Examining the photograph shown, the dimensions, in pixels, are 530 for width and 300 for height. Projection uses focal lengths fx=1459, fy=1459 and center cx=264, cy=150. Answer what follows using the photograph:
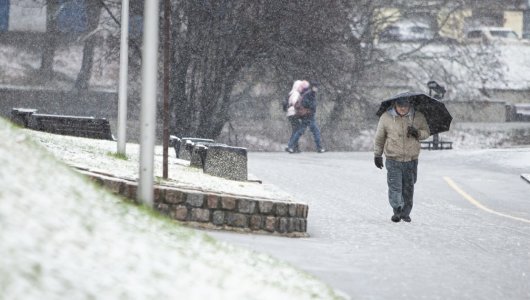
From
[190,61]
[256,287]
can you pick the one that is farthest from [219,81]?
[256,287]

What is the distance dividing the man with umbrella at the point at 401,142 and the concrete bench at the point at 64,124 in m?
8.05

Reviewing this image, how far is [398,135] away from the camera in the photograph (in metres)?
15.9

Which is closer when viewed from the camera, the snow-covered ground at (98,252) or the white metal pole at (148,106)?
the snow-covered ground at (98,252)

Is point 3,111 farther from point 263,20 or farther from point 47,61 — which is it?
point 263,20

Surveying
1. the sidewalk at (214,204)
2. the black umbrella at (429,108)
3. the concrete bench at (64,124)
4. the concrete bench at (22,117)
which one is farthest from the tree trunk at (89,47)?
the sidewalk at (214,204)

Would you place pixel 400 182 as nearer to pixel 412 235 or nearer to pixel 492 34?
pixel 412 235

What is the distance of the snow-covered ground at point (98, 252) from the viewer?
7.00m

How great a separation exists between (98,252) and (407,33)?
48.8 metres

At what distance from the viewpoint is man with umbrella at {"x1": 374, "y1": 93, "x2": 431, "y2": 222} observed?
52.2ft

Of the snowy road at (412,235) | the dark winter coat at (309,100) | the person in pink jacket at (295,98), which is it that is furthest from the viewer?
the dark winter coat at (309,100)

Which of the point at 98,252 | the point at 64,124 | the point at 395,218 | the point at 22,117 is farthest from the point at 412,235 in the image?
the point at 22,117

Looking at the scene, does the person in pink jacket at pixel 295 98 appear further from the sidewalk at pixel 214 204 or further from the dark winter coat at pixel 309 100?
the sidewalk at pixel 214 204

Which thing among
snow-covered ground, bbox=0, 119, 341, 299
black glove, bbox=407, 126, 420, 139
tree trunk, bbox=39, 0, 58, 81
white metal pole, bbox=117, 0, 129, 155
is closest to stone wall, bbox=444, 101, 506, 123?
tree trunk, bbox=39, 0, 58, 81

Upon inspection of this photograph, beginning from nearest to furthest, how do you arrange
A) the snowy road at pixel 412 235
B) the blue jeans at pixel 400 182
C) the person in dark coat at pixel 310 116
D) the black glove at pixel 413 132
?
the snowy road at pixel 412 235 < the black glove at pixel 413 132 < the blue jeans at pixel 400 182 < the person in dark coat at pixel 310 116
